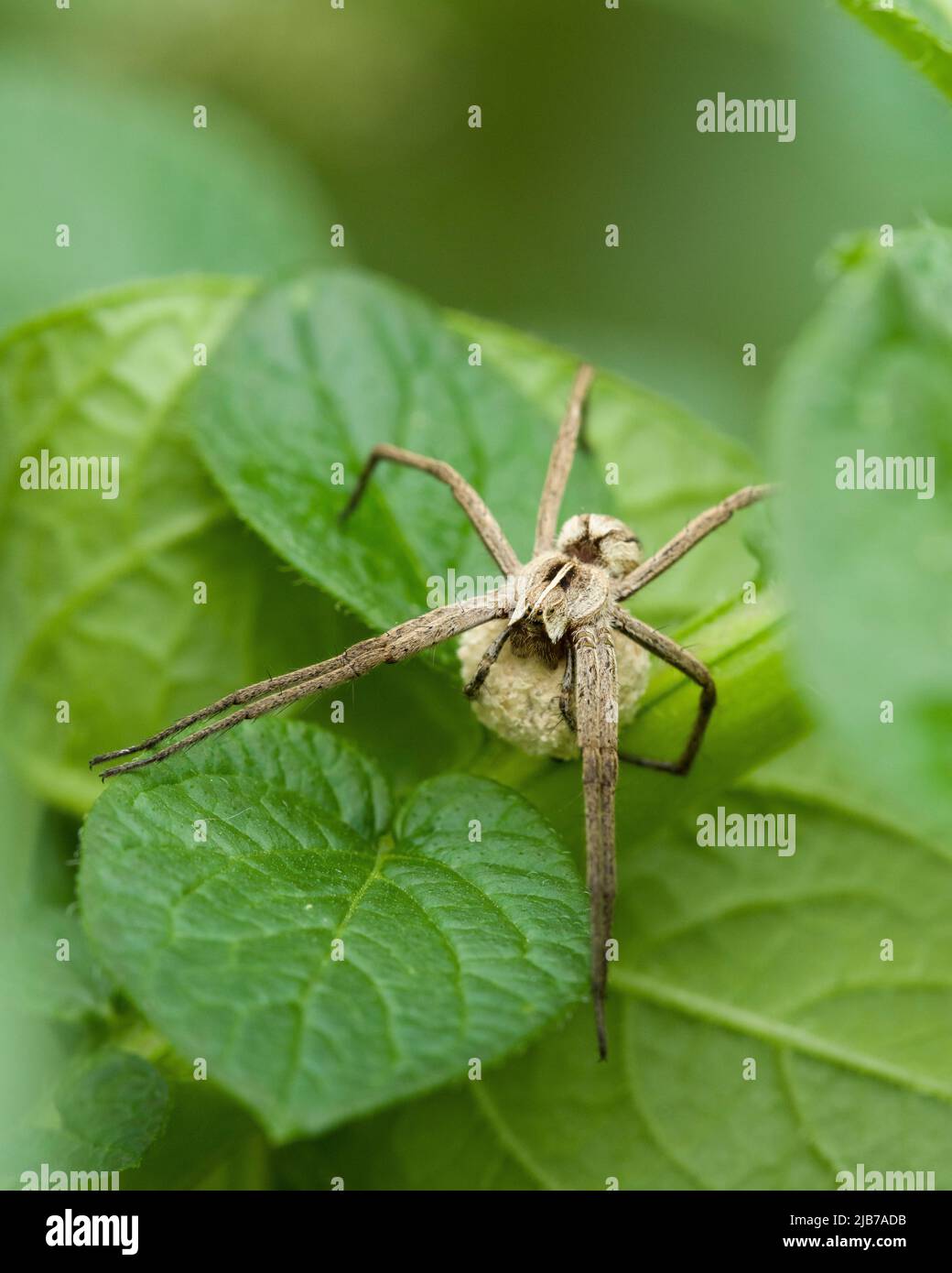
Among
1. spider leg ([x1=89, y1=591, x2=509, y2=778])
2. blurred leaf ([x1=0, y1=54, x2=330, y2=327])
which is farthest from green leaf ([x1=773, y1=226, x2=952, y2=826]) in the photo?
blurred leaf ([x1=0, y1=54, x2=330, y2=327])

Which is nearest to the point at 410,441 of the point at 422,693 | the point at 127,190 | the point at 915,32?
the point at 422,693

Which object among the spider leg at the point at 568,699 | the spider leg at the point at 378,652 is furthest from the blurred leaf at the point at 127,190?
the spider leg at the point at 568,699

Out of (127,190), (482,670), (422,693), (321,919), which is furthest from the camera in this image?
(127,190)

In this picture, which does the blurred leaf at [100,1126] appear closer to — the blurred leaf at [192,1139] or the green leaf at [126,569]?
the blurred leaf at [192,1139]

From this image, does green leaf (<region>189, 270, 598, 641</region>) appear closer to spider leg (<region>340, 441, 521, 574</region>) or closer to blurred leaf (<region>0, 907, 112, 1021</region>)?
spider leg (<region>340, 441, 521, 574</region>)

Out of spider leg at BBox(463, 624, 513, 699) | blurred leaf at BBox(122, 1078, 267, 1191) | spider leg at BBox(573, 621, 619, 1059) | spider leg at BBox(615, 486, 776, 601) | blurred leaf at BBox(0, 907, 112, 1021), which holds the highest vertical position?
spider leg at BBox(615, 486, 776, 601)

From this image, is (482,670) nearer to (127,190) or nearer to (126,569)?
(126,569)
